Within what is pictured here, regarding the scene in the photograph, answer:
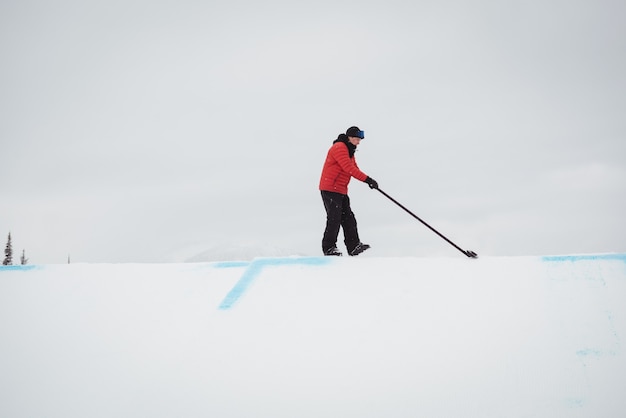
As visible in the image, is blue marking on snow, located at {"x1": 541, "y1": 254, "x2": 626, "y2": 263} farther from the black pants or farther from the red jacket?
the black pants

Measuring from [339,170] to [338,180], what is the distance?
5.6 inches

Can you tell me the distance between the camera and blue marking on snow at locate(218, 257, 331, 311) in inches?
180

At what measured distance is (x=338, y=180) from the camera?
5.75 meters

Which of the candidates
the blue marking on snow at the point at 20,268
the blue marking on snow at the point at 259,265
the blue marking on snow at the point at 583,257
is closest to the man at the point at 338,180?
the blue marking on snow at the point at 259,265

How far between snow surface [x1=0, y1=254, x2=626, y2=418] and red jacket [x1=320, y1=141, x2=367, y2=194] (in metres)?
1.07

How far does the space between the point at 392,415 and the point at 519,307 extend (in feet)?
5.43

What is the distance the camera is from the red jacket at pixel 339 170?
5.44 meters

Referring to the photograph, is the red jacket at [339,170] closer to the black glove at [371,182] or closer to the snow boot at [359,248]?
the black glove at [371,182]

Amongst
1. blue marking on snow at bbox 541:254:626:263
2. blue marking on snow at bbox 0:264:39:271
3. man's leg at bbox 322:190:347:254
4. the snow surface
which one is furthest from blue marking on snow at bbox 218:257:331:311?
blue marking on snow at bbox 0:264:39:271

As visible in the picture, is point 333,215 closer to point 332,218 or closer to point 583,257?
point 332,218

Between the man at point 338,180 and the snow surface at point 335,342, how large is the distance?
692mm

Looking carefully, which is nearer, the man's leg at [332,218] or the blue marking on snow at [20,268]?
the man's leg at [332,218]

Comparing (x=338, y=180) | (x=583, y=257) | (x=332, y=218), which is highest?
(x=338, y=180)

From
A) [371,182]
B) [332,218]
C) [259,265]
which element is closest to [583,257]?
[371,182]
